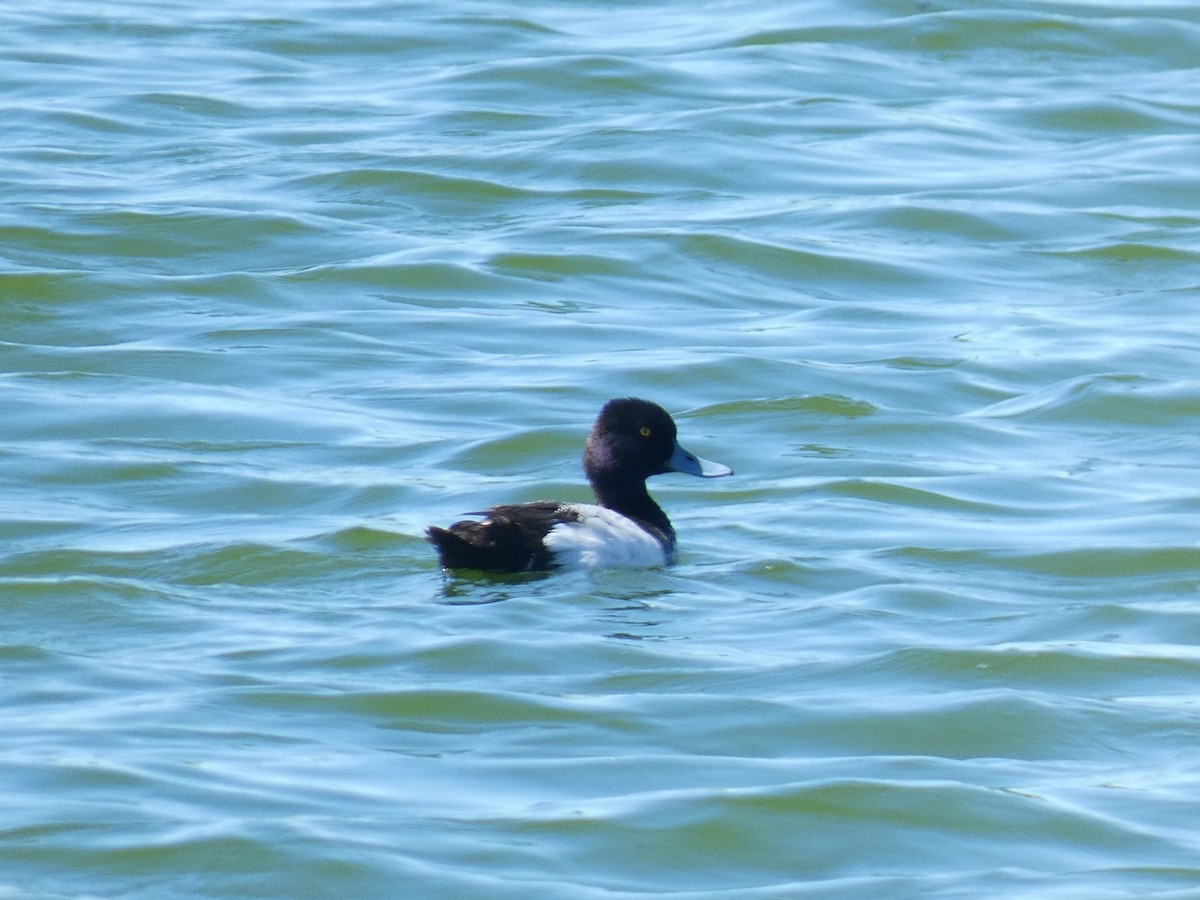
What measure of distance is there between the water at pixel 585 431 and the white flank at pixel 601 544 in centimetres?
10

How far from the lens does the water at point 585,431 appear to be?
244 inches

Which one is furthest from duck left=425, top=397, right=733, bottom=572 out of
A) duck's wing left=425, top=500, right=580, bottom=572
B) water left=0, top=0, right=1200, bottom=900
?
water left=0, top=0, right=1200, bottom=900

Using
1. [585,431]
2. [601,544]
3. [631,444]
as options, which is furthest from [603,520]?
[585,431]

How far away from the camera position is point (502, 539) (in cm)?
859

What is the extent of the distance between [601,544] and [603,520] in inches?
6.7

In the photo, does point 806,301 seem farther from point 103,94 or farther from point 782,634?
point 103,94

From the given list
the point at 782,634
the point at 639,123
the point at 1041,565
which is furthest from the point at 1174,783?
the point at 639,123

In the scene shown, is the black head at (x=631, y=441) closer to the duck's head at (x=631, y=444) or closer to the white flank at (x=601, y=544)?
the duck's head at (x=631, y=444)

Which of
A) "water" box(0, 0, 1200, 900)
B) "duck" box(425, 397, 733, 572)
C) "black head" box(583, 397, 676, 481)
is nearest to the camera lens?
"water" box(0, 0, 1200, 900)

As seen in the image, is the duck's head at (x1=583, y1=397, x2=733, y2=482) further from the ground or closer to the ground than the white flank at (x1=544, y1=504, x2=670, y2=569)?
further from the ground

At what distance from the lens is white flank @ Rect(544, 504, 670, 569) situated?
888 cm

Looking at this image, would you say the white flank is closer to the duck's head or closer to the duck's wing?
the duck's wing

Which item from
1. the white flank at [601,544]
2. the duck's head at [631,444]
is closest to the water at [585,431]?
the white flank at [601,544]

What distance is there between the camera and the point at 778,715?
7.09 m
